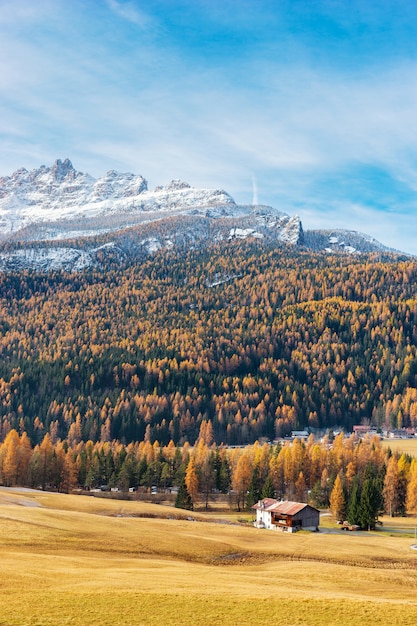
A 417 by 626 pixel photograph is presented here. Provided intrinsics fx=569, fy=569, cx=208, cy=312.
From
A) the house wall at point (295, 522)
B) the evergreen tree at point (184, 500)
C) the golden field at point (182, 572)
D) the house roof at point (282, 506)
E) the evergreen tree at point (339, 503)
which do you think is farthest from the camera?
the evergreen tree at point (184, 500)

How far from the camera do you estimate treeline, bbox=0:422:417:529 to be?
121 m

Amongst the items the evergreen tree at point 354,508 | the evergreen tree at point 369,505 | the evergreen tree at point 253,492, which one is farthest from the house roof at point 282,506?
the evergreen tree at point 253,492

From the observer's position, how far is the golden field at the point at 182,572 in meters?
34.7

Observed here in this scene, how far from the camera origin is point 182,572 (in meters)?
51.8

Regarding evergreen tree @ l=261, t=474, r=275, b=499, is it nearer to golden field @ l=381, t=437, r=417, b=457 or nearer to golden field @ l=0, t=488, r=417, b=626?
golden field @ l=0, t=488, r=417, b=626

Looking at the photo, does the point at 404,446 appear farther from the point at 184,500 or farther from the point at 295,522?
the point at 184,500

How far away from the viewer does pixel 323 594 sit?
4378 cm

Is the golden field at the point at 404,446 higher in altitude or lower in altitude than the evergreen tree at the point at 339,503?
higher

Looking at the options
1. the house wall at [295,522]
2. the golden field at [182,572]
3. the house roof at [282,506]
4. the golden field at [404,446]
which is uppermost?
the golden field at [404,446]

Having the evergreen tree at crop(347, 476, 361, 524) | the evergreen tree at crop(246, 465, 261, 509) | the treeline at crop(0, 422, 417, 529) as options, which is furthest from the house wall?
the evergreen tree at crop(246, 465, 261, 509)

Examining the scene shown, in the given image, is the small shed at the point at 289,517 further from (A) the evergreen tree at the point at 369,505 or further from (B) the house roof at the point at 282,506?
(A) the evergreen tree at the point at 369,505

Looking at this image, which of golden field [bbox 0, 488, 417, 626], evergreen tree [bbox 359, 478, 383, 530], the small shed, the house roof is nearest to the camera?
golden field [bbox 0, 488, 417, 626]

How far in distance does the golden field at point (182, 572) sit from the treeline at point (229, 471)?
23.6m

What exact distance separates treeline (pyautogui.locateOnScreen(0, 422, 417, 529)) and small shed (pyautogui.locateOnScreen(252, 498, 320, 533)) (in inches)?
541
